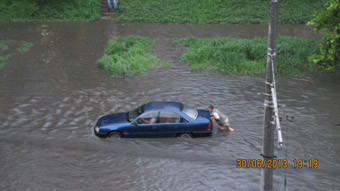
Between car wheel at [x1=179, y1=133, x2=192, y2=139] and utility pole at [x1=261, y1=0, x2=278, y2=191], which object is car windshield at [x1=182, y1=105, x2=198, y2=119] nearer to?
car wheel at [x1=179, y1=133, x2=192, y2=139]

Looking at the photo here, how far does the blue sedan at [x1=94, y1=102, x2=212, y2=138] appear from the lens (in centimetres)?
1427

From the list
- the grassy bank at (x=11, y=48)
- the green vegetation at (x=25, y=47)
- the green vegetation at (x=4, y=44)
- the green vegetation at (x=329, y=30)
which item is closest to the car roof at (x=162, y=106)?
the green vegetation at (x=329, y=30)

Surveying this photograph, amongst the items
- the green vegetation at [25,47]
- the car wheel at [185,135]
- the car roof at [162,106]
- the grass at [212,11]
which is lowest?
the car wheel at [185,135]

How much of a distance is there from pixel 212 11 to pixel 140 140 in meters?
16.2

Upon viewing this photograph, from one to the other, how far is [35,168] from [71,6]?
1854 cm

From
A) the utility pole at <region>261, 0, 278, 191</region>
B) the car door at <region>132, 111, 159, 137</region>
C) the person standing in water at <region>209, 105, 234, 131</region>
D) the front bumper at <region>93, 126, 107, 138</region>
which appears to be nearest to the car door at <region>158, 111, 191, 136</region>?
the car door at <region>132, 111, 159, 137</region>

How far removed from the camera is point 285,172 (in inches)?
483

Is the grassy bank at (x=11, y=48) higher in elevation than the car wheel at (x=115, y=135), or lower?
higher

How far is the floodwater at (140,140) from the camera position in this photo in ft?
40.7

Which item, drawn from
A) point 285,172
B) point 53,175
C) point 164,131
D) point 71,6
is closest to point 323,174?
point 285,172

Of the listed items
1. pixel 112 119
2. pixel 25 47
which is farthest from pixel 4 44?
pixel 112 119

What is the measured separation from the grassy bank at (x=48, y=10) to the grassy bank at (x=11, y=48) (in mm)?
4664

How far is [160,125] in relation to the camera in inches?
561

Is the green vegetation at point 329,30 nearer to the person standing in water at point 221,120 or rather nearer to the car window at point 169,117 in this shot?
the person standing in water at point 221,120
